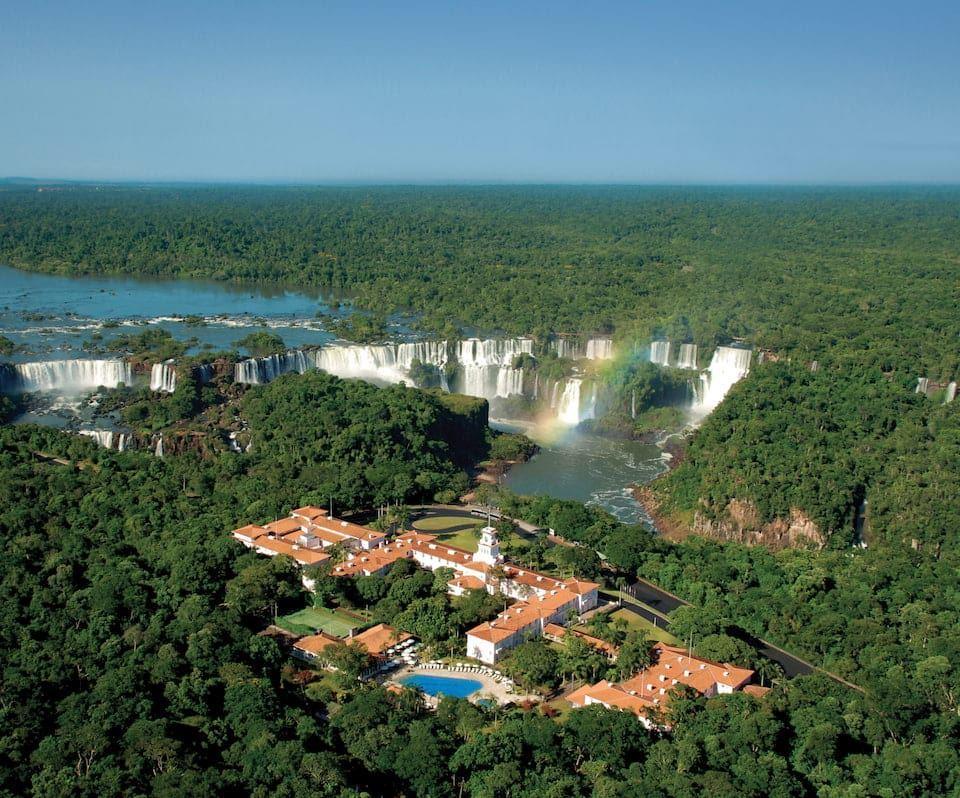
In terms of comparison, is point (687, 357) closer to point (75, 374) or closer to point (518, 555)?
Answer: point (518, 555)

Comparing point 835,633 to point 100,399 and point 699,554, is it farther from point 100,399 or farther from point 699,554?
point 100,399

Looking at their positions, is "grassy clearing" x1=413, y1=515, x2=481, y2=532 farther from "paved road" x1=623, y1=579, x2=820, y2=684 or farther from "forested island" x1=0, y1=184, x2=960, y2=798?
"paved road" x1=623, y1=579, x2=820, y2=684

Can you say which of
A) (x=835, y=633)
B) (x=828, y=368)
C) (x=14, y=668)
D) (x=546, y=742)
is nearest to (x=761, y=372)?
(x=828, y=368)

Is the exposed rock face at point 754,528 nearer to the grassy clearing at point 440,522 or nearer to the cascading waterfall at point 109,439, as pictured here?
the grassy clearing at point 440,522

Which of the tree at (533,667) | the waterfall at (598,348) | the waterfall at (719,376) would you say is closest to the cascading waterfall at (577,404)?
the waterfall at (719,376)

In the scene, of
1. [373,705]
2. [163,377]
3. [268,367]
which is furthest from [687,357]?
[373,705]
